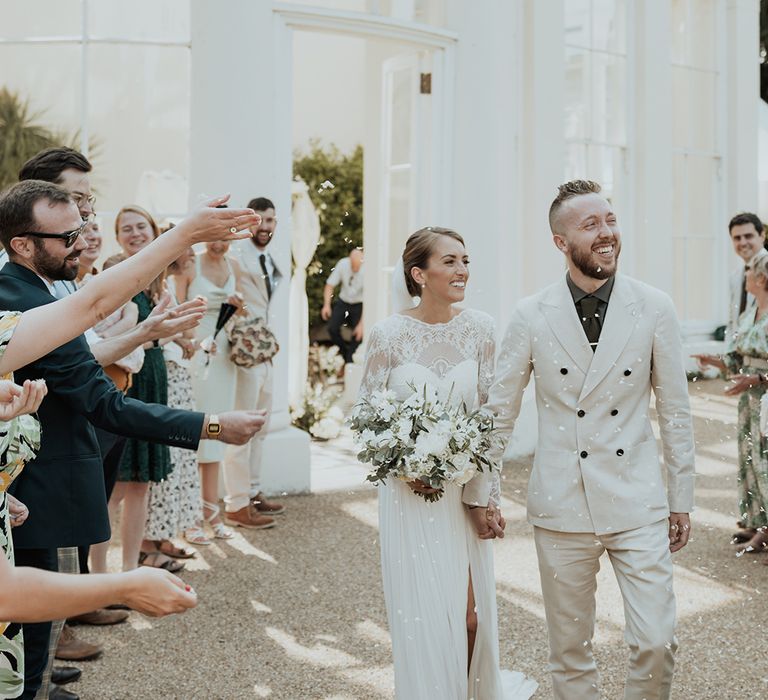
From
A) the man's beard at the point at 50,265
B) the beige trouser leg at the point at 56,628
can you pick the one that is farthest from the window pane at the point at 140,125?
the beige trouser leg at the point at 56,628

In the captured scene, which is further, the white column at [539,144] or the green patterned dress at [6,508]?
the white column at [539,144]

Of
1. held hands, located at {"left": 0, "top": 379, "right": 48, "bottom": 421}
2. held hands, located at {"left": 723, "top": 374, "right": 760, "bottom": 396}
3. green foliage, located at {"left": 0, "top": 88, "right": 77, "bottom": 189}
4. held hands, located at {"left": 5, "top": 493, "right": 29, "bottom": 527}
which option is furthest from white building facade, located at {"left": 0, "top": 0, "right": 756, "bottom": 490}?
held hands, located at {"left": 0, "top": 379, "right": 48, "bottom": 421}

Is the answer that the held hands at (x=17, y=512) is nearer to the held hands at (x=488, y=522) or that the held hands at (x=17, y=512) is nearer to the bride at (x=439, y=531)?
the bride at (x=439, y=531)

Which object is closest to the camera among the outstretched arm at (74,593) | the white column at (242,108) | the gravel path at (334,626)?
the outstretched arm at (74,593)

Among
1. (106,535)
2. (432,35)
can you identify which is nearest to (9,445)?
(106,535)

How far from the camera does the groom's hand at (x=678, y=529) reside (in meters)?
3.54

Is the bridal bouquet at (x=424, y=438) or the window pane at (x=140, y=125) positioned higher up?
the window pane at (x=140, y=125)

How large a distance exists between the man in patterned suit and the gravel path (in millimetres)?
238

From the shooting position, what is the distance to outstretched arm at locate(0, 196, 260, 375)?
241 cm

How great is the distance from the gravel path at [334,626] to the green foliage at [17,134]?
334 centimetres

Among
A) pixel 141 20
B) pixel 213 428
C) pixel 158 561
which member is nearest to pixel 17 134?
pixel 141 20

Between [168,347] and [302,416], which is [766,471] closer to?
[168,347]

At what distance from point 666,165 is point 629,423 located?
29.6 feet

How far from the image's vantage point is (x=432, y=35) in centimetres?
848
